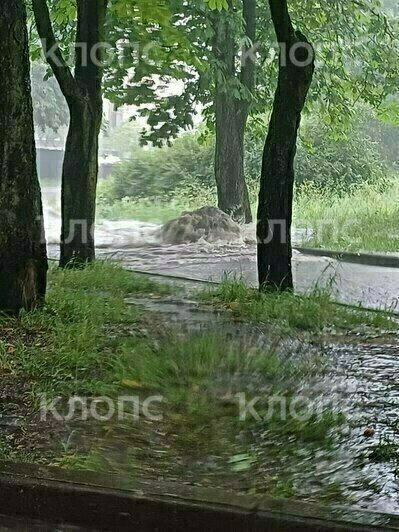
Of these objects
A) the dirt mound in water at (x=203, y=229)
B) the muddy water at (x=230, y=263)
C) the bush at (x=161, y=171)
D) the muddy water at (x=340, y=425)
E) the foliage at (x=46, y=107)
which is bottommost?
the muddy water at (x=340, y=425)

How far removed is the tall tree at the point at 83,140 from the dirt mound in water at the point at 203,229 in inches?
142

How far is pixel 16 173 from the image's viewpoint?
20.1ft

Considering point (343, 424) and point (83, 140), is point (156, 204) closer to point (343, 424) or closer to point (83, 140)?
point (83, 140)

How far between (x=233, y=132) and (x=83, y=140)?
550cm

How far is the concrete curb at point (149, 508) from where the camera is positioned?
2.94 metres

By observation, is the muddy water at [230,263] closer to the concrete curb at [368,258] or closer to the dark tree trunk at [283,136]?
the concrete curb at [368,258]

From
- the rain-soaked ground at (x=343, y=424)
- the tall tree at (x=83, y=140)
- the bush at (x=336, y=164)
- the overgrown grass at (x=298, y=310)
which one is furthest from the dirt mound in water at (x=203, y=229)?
the bush at (x=336, y=164)

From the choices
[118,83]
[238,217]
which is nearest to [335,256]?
[238,217]

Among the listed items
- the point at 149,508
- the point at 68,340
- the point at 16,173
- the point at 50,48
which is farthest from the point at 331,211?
the point at 149,508

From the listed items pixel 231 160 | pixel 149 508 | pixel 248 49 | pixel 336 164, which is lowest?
pixel 149 508

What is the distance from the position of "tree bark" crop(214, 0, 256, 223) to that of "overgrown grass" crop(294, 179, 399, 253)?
3.90 feet

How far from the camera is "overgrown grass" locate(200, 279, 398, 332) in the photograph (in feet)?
22.6

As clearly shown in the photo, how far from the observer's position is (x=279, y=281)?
7.89 m

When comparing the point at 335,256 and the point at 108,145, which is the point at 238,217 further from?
the point at 108,145
